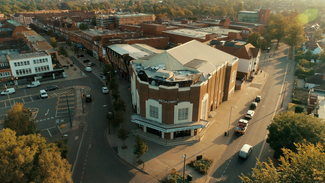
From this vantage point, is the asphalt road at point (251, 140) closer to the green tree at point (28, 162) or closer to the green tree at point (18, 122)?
the green tree at point (28, 162)

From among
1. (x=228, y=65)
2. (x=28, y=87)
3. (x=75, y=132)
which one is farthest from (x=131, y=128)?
(x=28, y=87)

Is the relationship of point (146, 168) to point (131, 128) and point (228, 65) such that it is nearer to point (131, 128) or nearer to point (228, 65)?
point (131, 128)

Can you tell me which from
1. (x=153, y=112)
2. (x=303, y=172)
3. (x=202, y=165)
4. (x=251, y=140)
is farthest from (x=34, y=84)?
(x=303, y=172)

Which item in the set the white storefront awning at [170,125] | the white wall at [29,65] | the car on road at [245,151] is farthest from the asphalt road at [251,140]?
the white wall at [29,65]

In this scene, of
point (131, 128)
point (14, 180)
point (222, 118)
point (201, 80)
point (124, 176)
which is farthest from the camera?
point (222, 118)

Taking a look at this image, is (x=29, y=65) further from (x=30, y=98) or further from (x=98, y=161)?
(x=98, y=161)

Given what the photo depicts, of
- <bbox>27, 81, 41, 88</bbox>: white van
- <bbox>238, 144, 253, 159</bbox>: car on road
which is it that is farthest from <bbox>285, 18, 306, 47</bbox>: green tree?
<bbox>27, 81, 41, 88</bbox>: white van
